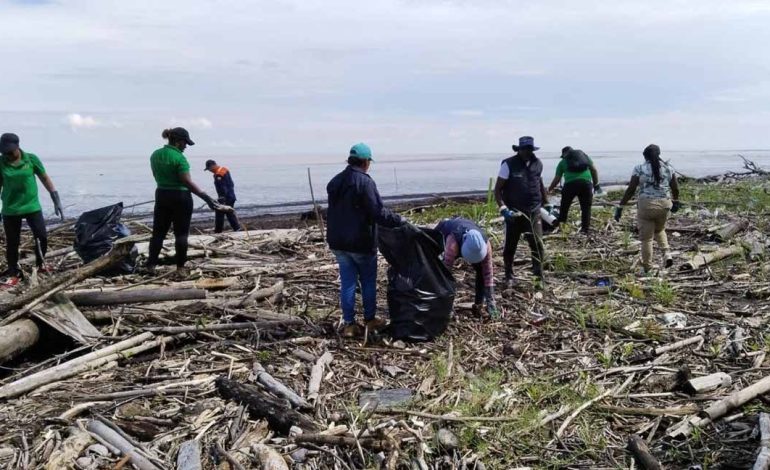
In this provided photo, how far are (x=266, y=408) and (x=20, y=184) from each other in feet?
17.2

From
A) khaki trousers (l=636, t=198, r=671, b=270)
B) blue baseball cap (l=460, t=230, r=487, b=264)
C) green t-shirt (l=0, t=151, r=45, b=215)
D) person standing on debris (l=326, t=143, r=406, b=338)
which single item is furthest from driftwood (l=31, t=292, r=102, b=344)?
khaki trousers (l=636, t=198, r=671, b=270)

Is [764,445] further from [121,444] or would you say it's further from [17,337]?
[17,337]

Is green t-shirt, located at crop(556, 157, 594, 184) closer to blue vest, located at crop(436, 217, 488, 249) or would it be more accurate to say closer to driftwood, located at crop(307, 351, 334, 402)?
blue vest, located at crop(436, 217, 488, 249)

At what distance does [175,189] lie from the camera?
786cm

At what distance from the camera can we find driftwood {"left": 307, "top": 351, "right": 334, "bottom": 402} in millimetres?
4891

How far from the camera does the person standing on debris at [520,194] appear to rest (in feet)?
25.5

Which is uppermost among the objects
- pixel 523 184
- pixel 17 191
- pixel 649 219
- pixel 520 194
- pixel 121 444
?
pixel 17 191

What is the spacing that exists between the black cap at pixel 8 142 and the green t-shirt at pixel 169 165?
1.62 metres

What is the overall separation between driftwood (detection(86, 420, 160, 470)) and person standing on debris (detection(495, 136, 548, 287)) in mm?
4956

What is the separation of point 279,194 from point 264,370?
88.2 ft

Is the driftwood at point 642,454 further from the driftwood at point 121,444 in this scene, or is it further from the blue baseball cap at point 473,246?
the driftwood at point 121,444

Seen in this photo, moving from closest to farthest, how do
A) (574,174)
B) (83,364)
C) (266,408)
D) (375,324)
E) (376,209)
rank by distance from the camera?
(266,408) → (83,364) → (376,209) → (375,324) → (574,174)

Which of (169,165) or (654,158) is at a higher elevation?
(169,165)

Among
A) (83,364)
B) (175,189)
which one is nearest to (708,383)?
(83,364)
